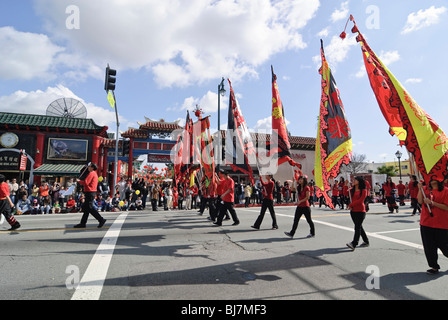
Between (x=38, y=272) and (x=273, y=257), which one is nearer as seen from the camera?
(x=38, y=272)

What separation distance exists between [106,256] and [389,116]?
6016mm

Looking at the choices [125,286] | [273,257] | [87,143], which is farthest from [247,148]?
[87,143]

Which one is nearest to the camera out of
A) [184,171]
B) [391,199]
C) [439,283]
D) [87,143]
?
[439,283]

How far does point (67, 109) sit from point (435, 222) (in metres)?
28.9

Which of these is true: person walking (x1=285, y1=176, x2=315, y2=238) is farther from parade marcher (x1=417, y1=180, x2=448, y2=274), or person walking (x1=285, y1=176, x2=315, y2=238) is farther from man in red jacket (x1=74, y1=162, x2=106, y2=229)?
man in red jacket (x1=74, y1=162, x2=106, y2=229)

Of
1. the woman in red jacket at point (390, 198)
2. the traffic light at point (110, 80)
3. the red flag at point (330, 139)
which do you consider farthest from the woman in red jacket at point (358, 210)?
the traffic light at point (110, 80)

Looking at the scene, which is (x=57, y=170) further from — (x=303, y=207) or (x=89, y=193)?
(x=303, y=207)

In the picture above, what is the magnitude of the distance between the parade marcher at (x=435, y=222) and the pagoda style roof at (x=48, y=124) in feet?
79.8

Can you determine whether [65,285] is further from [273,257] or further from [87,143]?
[87,143]

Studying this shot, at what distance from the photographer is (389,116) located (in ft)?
15.8

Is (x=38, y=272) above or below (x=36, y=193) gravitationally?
below

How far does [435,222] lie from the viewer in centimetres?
414

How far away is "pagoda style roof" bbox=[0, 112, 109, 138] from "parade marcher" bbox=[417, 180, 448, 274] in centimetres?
2432
